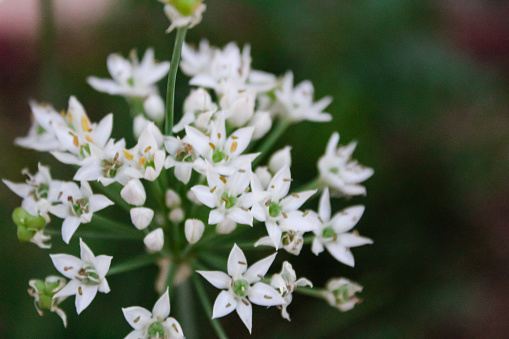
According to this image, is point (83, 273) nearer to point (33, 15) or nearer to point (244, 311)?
point (244, 311)

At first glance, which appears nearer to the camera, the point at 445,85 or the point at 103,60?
the point at 445,85

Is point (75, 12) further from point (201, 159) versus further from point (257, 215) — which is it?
point (257, 215)

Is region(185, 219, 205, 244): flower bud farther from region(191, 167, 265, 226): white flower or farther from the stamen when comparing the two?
the stamen

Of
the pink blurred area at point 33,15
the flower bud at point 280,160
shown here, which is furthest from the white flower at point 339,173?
the pink blurred area at point 33,15

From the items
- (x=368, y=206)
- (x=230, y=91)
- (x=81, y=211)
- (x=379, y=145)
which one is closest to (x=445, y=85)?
(x=379, y=145)

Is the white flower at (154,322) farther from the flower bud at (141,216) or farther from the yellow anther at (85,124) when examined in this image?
the yellow anther at (85,124)

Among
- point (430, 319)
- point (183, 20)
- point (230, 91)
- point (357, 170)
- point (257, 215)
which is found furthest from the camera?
point (430, 319)

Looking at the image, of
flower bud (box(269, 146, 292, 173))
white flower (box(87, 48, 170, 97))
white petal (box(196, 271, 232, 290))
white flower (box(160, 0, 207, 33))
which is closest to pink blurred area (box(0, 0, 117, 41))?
white flower (box(87, 48, 170, 97))
